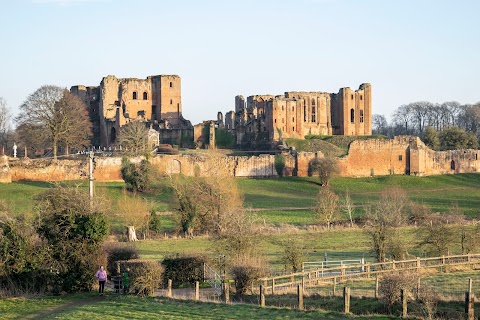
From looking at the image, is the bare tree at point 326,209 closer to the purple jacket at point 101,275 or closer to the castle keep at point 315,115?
the purple jacket at point 101,275

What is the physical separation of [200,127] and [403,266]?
153 feet

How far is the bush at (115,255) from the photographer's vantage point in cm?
2670

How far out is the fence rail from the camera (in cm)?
2494

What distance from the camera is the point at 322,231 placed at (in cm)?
4106

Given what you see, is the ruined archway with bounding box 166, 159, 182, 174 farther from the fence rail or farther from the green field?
the fence rail

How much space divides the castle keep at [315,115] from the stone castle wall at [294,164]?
9.73m

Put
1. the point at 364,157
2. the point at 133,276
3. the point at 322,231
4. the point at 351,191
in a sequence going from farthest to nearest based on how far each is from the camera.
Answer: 1. the point at 364,157
2. the point at 351,191
3. the point at 322,231
4. the point at 133,276

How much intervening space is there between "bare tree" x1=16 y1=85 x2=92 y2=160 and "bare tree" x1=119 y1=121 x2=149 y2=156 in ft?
10.8

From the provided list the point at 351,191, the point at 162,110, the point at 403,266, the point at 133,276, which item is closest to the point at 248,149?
the point at 162,110

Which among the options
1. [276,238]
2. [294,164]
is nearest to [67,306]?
[276,238]

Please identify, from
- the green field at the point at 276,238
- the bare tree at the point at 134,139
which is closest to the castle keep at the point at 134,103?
the bare tree at the point at 134,139

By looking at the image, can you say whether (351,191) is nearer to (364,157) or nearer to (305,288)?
(364,157)

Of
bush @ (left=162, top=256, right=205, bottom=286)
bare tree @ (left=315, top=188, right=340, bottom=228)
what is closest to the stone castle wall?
bare tree @ (left=315, top=188, right=340, bottom=228)

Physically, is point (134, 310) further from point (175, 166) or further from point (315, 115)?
point (315, 115)
